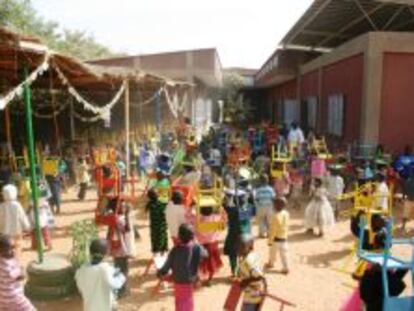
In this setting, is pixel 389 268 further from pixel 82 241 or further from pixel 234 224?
pixel 82 241

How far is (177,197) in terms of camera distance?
24.4 feet

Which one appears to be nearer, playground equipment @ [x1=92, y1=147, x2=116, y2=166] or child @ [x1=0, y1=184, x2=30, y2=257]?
child @ [x1=0, y1=184, x2=30, y2=257]

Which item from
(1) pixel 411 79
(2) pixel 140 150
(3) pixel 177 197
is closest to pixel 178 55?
(2) pixel 140 150

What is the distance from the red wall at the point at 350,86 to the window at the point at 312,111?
8.71ft

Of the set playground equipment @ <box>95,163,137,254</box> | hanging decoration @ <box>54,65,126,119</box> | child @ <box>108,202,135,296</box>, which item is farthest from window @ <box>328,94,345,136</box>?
child @ <box>108,202,135,296</box>

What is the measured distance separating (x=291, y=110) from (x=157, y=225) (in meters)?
21.8

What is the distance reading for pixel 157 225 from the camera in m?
7.75

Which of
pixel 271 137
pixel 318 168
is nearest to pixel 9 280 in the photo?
pixel 318 168

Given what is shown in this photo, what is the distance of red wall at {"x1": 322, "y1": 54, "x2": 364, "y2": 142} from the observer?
15.7 m

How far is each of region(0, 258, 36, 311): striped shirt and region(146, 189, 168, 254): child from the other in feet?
8.22

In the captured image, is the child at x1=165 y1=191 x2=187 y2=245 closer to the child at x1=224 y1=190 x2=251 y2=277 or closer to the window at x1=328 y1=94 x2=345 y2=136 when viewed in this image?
the child at x1=224 y1=190 x2=251 y2=277

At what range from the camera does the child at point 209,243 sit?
24.1ft

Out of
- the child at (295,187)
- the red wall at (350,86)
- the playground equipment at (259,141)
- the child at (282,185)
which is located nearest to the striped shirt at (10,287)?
the child at (282,185)

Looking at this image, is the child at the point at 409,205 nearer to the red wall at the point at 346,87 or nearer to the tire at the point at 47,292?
the red wall at the point at 346,87
